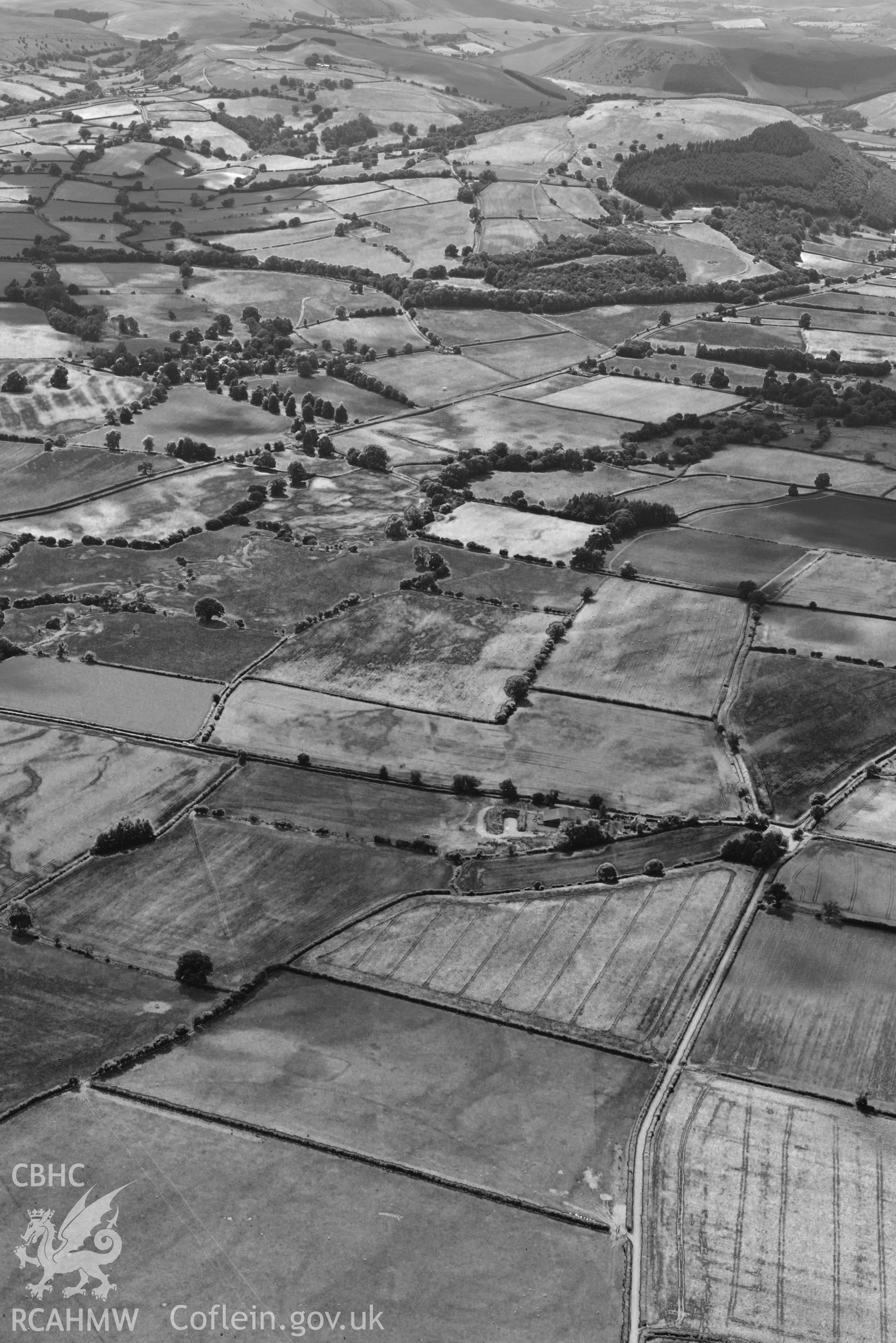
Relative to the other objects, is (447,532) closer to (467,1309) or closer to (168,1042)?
(168,1042)

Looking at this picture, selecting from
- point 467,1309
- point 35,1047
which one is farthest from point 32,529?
point 467,1309

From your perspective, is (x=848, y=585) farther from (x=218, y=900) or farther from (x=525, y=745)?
(x=218, y=900)

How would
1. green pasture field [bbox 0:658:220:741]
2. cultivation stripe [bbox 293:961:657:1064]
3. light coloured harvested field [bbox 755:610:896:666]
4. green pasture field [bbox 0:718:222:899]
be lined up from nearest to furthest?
cultivation stripe [bbox 293:961:657:1064], green pasture field [bbox 0:718:222:899], green pasture field [bbox 0:658:220:741], light coloured harvested field [bbox 755:610:896:666]

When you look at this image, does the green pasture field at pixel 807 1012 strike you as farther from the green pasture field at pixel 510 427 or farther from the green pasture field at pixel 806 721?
the green pasture field at pixel 510 427

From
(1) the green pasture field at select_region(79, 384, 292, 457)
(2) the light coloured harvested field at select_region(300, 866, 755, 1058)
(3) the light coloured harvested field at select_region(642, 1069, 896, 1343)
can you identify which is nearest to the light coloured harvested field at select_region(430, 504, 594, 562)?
(1) the green pasture field at select_region(79, 384, 292, 457)

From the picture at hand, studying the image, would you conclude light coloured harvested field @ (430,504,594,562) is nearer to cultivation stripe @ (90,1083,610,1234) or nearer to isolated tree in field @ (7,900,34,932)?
isolated tree in field @ (7,900,34,932)

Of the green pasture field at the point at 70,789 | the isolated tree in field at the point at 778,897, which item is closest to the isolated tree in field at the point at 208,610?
the green pasture field at the point at 70,789
